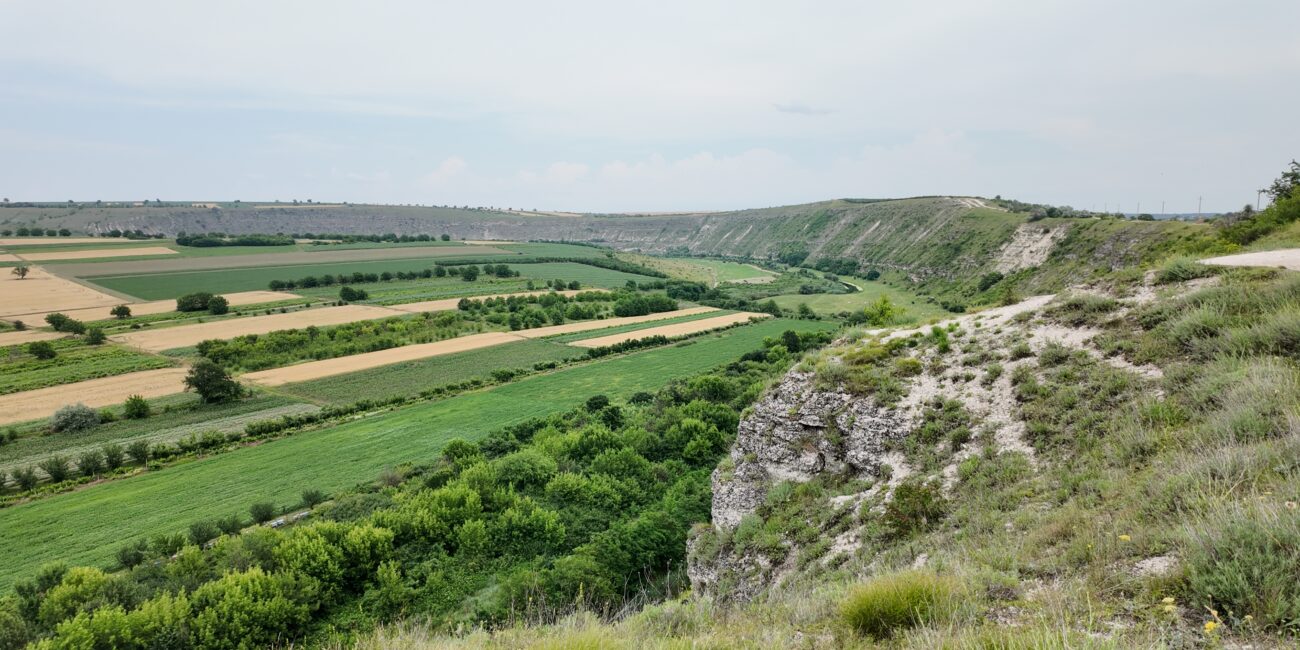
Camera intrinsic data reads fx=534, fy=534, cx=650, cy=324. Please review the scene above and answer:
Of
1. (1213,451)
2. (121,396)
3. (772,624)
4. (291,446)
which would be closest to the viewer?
(772,624)

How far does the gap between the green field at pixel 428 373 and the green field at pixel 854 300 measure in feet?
155

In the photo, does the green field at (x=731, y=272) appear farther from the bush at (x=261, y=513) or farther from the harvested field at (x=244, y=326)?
the bush at (x=261, y=513)

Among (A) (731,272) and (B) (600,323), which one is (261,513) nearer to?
(B) (600,323)

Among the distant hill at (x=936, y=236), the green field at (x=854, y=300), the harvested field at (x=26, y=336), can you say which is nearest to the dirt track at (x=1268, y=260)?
the distant hill at (x=936, y=236)

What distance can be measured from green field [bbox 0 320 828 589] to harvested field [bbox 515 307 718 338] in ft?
68.5

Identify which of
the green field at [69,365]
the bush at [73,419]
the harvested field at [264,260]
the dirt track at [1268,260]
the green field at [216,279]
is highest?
the harvested field at [264,260]

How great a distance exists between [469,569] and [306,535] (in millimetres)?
7503

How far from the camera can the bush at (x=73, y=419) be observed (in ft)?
126

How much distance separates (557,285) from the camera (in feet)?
364

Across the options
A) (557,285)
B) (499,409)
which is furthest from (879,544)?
(557,285)

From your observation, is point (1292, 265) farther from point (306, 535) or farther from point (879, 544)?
point (306, 535)

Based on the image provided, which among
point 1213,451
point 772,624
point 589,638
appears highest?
point 1213,451

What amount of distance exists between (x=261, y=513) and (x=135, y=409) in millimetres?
23137

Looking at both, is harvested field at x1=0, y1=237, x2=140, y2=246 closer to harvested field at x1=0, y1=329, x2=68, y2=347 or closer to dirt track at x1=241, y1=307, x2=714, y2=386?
harvested field at x1=0, y1=329, x2=68, y2=347
